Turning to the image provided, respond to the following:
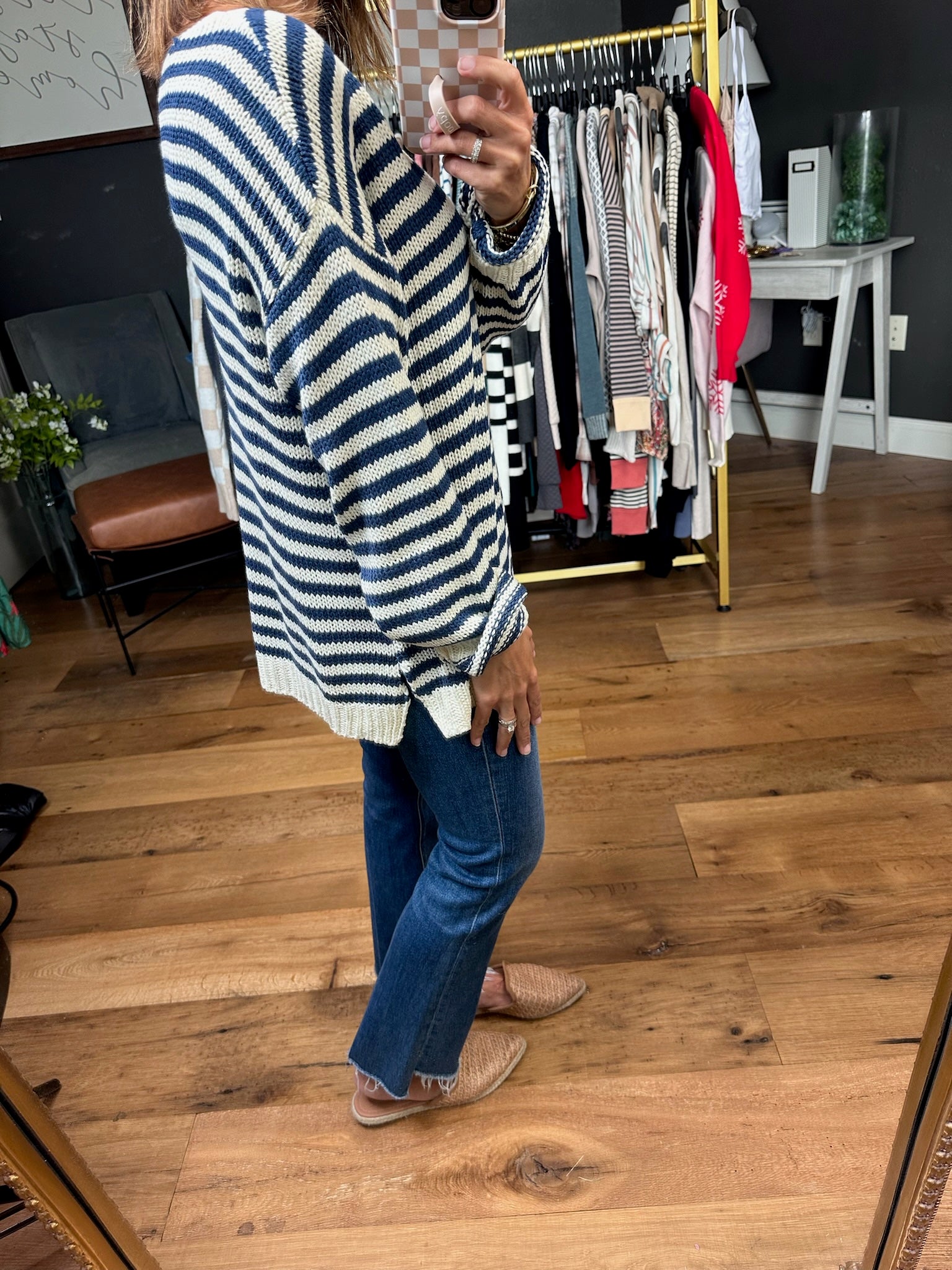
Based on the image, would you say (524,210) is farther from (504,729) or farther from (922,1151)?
(922,1151)

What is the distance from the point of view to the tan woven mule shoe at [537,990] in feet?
4.52

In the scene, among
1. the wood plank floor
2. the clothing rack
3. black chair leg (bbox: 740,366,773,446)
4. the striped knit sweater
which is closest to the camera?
the striped knit sweater

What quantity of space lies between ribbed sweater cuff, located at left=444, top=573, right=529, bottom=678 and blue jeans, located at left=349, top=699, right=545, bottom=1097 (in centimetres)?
9

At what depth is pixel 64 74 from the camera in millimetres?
3191

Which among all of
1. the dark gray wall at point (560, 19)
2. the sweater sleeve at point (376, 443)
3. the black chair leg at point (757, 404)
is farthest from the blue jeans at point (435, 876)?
the dark gray wall at point (560, 19)

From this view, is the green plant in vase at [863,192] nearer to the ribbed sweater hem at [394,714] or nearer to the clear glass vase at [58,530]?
the clear glass vase at [58,530]

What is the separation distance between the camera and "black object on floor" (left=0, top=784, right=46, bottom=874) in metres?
1.90

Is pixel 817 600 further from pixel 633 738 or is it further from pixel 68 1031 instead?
pixel 68 1031

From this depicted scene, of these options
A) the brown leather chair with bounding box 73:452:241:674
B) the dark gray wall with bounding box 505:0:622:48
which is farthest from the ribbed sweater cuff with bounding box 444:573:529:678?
the dark gray wall with bounding box 505:0:622:48

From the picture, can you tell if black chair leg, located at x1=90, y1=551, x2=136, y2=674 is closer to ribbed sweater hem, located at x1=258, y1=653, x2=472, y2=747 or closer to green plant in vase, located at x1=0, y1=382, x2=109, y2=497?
green plant in vase, located at x1=0, y1=382, x2=109, y2=497

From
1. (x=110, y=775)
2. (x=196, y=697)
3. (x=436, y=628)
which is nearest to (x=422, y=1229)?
(x=436, y=628)

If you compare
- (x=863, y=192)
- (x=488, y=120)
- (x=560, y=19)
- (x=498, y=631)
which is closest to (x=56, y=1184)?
(x=498, y=631)

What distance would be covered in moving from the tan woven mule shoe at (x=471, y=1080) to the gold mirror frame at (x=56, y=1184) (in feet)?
1.41

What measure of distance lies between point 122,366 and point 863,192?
2558 mm
